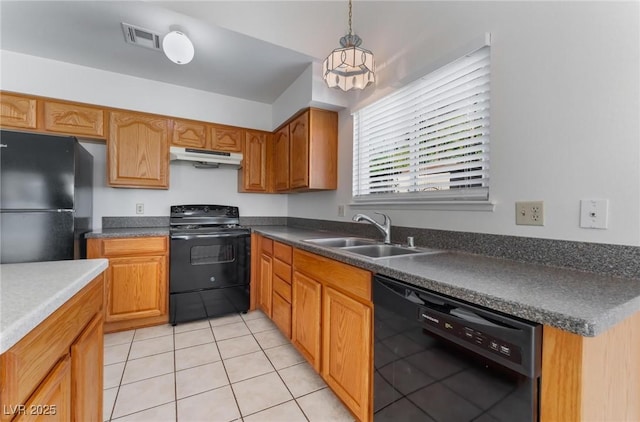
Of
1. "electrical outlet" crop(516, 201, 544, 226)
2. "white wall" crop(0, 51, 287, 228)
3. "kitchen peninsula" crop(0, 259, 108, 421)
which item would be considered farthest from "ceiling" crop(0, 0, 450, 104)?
"kitchen peninsula" crop(0, 259, 108, 421)

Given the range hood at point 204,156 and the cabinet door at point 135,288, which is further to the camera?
the range hood at point 204,156

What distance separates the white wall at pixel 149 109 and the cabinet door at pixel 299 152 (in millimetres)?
816

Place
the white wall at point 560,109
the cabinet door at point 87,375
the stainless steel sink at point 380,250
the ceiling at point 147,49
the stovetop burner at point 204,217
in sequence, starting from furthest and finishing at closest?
the stovetop burner at point 204,217 → the ceiling at point 147,49 → the stainless steel sink at point 380,250 → the white wall at point 560,109 → the cabinet door at point 87,375

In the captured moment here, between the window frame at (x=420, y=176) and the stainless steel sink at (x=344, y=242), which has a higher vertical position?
the window frame at (x=420, y=176)

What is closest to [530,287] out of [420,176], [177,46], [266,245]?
Answer: [420,176]

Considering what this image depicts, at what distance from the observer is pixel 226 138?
3.13 metres

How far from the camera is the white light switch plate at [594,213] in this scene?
3.34 ft

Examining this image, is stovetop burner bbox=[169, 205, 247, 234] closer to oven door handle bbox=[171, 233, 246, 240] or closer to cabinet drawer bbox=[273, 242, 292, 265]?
oven door handle bbox=[171, 233, 246, 240]

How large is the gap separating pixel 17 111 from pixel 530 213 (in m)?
3.77

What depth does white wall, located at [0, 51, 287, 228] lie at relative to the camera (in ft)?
8.14

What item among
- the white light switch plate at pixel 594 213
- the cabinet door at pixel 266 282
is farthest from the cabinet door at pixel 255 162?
the white light switch plate at pixel 594 213

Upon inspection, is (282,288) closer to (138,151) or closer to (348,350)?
(348,350)

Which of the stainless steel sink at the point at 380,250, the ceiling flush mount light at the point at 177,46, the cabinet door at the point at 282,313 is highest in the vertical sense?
the ceiling flush mount light at the point at 177,46

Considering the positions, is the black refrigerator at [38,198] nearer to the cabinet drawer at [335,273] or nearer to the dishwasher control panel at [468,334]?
the cabinet drawer at [335,273]
